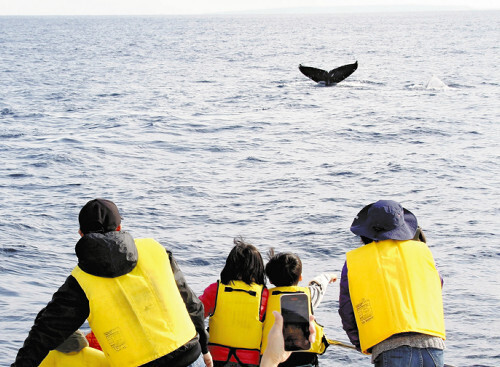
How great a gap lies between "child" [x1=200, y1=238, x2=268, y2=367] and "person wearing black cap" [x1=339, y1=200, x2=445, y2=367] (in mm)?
612

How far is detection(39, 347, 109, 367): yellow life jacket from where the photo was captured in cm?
462

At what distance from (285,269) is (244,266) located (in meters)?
0.28

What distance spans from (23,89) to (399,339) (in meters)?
38.5

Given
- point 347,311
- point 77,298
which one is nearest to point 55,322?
point 77,298

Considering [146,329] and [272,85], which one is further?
[272,85]

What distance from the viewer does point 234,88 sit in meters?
39.2

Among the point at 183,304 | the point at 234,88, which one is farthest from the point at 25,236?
the point at 234,88

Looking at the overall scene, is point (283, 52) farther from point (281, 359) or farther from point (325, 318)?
point (281, 359)

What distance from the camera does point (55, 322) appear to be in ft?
13.4

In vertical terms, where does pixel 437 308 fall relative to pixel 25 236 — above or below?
above

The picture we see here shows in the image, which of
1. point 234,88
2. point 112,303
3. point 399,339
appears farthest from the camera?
point 234,88

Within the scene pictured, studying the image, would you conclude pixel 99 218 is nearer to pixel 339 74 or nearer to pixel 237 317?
pixel 237 317

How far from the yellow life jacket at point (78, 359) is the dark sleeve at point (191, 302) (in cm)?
65

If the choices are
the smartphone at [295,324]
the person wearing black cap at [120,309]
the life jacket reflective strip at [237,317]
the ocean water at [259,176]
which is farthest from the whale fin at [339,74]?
the person wearing black cap at [120,309]
